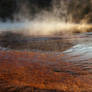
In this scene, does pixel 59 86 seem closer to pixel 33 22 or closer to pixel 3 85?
pixel 3 85

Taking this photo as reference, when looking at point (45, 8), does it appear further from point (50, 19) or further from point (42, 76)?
point (42, 76)

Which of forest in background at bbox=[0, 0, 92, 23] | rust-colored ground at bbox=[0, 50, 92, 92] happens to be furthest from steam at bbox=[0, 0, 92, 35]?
rust-colored ground at bbox=[0, 50, 92, 92]

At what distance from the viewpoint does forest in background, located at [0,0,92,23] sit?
9.34m

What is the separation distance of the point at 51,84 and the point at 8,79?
21.5 inches

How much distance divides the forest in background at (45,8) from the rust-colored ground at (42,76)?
7.32 meters

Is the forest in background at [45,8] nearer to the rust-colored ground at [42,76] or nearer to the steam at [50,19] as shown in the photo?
the steam at [50,19]

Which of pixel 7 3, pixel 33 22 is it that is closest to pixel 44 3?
pixel 33 22

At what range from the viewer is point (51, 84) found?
68.7 inches

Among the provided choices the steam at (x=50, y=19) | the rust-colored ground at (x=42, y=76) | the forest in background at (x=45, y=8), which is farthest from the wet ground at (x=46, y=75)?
the forest in background at (x=45, y=8)

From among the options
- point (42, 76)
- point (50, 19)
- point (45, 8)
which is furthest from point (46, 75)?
point (45, 8)

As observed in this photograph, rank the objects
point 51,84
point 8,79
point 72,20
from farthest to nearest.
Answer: point 72,20 < point 8,79 < point 51,84

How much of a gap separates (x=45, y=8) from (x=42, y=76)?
8.44 metres

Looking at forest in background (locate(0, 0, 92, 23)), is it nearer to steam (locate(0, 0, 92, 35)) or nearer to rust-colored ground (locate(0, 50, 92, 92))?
steam (locate(0, 0, 92, 35))

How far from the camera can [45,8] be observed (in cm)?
994
